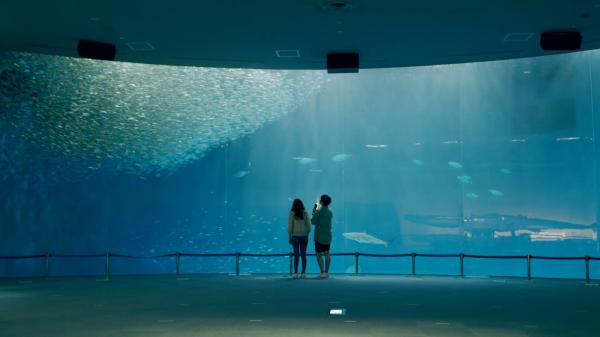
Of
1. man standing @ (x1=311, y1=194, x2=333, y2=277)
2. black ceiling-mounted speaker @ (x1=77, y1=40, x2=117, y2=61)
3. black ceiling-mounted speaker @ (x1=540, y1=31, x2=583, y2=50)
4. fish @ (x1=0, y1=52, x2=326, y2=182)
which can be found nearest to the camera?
black ceiling-mounted speaker @ (x1=540, y1=31, x2=583, y2=50)

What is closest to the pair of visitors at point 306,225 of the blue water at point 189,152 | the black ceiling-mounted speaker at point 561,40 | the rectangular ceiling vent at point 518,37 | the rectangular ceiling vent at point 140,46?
the rectangular ceiling vent at point 140,46

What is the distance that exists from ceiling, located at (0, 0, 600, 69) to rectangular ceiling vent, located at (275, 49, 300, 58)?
175 mm

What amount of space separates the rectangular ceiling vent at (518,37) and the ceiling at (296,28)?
0.02m

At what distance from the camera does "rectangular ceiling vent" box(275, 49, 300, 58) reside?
1098 cm

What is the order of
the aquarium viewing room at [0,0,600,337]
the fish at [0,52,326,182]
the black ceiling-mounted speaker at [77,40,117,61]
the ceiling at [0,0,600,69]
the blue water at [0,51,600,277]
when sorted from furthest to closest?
1. the blue water at [0,51,600,277]
2. the fish at [0,52,326,182]
3. the black ceiling-mounted speaker at [77,40,117,61]
4. the ceiling at [0,0,600,69]
5. the aquarium viewing room at [0,0,600,337]

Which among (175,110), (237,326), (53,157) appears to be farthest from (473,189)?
(237,326)

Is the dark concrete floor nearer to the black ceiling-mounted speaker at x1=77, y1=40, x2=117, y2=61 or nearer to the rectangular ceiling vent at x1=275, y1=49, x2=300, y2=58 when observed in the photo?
the black ceiling-mounted speaker at x1=77, y1=40, x2=117, y2=61

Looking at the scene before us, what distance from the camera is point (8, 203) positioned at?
→ 1393 cm

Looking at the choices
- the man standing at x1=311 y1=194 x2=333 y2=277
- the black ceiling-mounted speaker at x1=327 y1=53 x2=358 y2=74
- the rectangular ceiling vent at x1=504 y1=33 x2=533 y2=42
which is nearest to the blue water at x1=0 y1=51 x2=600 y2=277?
the man standing at x1=311 y1=194 x2=333 y2=277

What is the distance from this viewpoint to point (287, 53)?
36.7 ft

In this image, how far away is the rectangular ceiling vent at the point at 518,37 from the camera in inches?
388

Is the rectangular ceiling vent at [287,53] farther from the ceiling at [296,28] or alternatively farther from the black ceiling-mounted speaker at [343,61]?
the black ceiling-mounted speaker at [343,61]

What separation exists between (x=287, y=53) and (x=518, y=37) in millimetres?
4301

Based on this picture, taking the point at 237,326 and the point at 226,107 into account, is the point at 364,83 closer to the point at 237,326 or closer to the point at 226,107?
the point at 226,107
